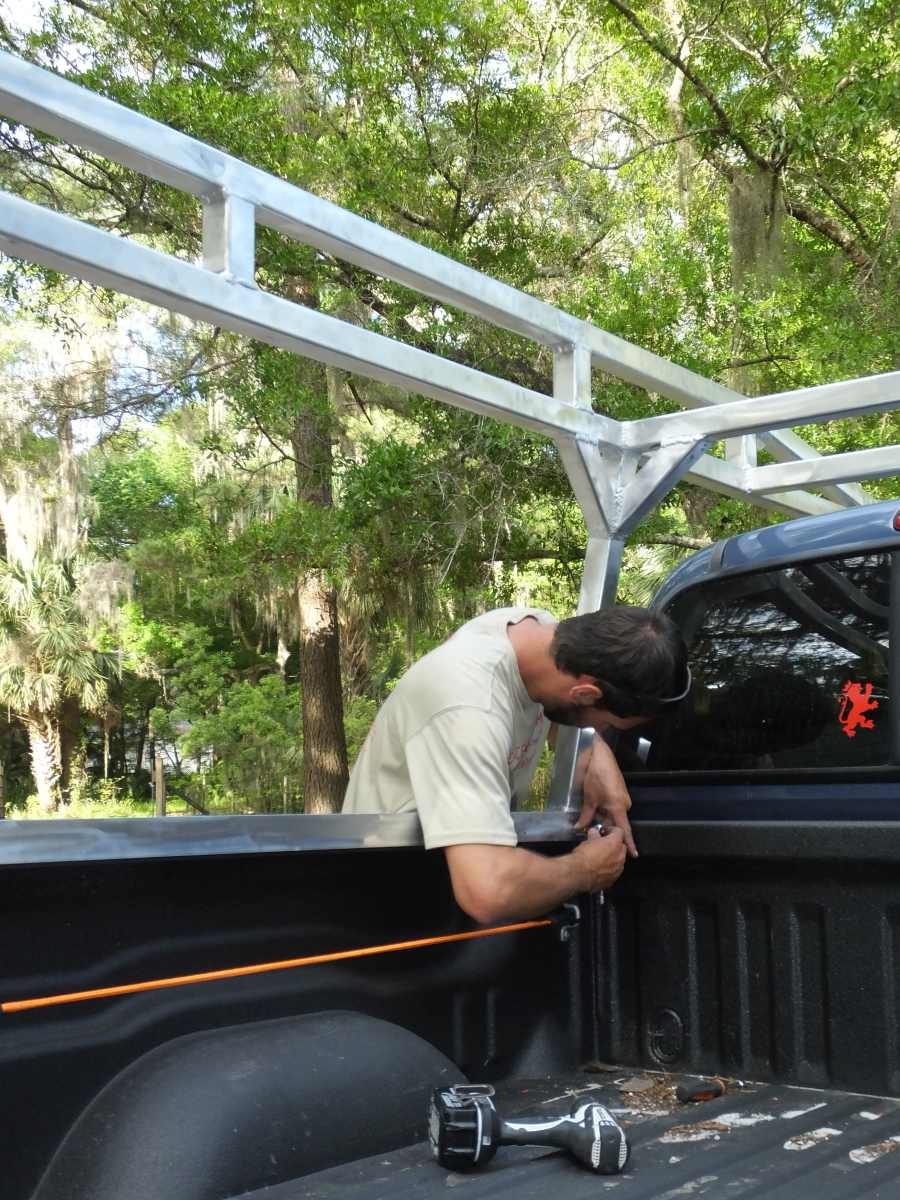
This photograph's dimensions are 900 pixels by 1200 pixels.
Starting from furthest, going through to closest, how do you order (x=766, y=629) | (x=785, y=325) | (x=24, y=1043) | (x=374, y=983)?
(x=785, y=325), (x=766, y=629), (x=374, y=983), (x=24, y=1043)

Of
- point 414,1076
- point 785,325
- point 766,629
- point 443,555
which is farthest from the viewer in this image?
point 443,555

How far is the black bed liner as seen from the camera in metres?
1.98

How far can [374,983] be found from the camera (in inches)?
97.0

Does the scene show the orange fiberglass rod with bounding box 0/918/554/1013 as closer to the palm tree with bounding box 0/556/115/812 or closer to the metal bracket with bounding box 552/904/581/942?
the metal bracket with bounding box 552/904/581/942

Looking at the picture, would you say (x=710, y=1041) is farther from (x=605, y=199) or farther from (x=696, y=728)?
(x=605, y=199)

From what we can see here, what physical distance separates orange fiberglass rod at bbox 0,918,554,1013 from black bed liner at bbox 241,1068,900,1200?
13.9 inches

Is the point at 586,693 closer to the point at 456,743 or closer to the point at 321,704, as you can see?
the point at 456,743

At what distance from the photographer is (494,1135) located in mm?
2094

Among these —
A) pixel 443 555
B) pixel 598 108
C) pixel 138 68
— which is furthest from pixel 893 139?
pixel 138 68

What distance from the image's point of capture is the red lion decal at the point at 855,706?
2742 millimetres

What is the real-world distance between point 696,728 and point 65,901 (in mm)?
1665

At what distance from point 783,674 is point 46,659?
2519 centimetres

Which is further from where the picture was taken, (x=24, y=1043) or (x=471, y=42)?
(x=471, y=42)

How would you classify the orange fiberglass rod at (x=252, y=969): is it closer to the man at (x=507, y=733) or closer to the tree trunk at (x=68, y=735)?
the man at (x=507, y=733)
